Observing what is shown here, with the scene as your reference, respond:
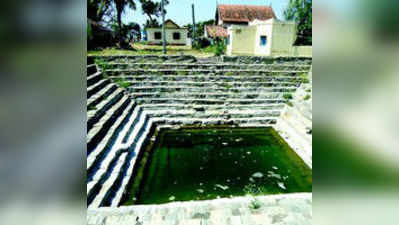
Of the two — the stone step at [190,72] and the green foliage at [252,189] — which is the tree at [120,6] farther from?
the green foliage at [252,189]

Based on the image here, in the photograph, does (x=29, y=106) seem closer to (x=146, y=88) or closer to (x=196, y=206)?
(x=196, y=206)

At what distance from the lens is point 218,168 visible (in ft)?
13.1

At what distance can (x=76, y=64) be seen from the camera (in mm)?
551

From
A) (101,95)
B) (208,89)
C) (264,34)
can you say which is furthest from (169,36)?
(101,95)

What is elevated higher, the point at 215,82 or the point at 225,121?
the point at 215,82

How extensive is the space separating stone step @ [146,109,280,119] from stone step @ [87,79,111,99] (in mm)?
1261

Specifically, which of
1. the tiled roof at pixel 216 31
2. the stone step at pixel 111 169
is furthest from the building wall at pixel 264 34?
the stone step at pixel 111 169

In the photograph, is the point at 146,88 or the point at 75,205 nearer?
the point at 75,205

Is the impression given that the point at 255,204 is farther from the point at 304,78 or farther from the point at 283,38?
the point at 283,38

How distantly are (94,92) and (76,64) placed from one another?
5.19 metres

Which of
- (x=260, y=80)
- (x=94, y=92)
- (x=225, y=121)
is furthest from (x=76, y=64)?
(x=260, y=80)

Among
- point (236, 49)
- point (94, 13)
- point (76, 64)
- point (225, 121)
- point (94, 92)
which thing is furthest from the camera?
point (94, 13)

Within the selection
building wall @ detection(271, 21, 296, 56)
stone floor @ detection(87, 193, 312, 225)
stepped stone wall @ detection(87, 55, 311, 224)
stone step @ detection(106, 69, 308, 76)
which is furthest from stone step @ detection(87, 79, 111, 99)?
building wall @ detection(271, 21, 296, 56)

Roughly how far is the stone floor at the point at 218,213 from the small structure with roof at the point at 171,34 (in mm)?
18837
